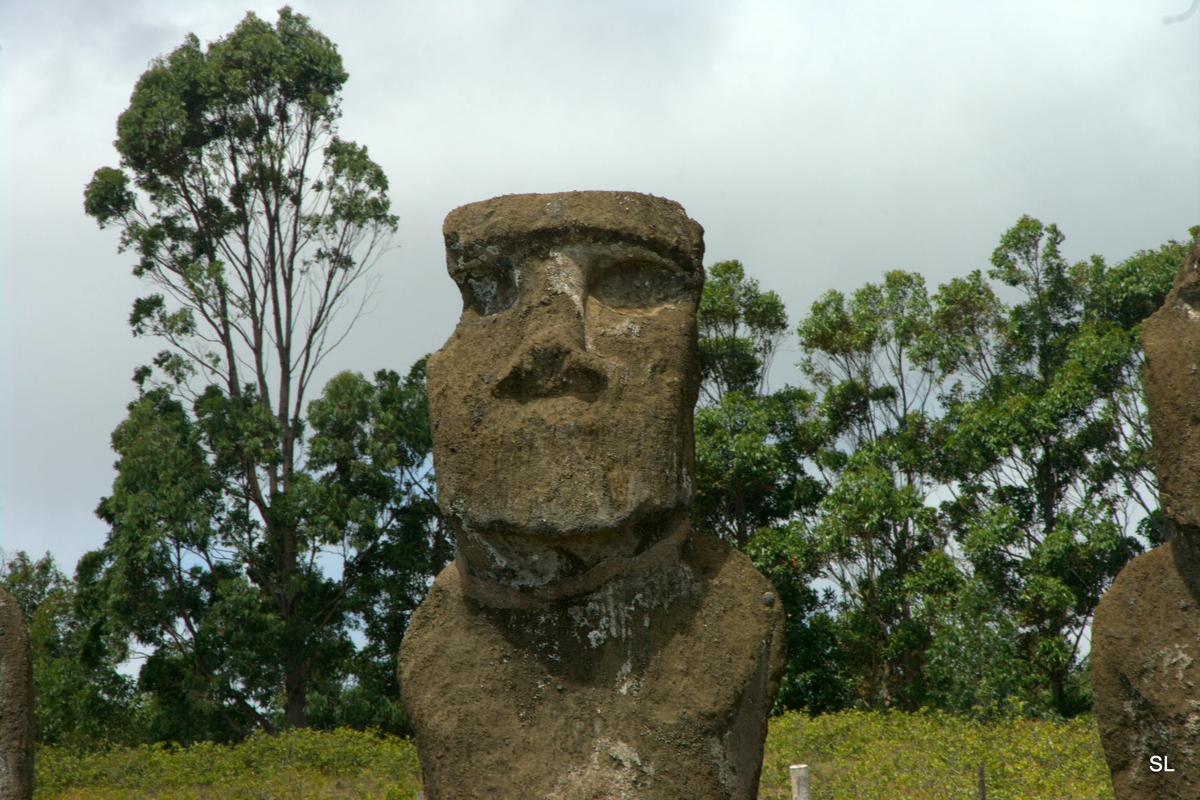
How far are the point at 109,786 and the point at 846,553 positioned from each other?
27.5 feet

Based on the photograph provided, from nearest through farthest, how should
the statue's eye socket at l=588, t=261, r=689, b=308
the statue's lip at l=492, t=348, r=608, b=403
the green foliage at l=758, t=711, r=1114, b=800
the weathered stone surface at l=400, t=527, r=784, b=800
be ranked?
the weathered stone surface at l=400, t=527, r=784, b=800 < the statue's lip at l=492, t=348, r=608, b=403 < the statue's eye socket at l=588, t=261, r=689, b=308 < the green foliage at l=758, t=711, r=1114, b=800

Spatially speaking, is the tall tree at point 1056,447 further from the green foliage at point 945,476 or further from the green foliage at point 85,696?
the green foliage at point 85,696

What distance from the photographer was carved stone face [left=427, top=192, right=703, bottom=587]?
3.83 m

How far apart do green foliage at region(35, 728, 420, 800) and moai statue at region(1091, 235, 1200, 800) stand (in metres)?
7.13

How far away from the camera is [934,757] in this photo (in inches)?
386

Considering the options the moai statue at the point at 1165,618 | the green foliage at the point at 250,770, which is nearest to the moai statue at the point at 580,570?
the moai statue at the point at 1165,618

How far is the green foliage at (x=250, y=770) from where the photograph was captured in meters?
10.6

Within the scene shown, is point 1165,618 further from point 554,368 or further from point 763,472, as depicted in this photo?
point 763,472

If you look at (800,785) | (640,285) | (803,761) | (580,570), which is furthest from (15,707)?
(803,761)

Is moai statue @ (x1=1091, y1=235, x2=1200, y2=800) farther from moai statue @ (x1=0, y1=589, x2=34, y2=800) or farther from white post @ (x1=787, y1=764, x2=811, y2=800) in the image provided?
moai statue @ (x1=0, y1=589, x2=34, y2=800)

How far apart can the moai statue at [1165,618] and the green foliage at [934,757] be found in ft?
15.0

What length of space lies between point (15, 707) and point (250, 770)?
693cm

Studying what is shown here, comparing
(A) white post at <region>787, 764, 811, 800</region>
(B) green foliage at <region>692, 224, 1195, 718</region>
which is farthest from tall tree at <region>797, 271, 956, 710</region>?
(A) white post at <region>787, 764, 811, 800</region>

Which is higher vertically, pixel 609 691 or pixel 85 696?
pixel 85 696
